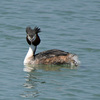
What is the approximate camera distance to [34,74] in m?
13.9

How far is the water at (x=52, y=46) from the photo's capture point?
12265mm

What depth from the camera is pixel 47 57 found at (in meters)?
15.1

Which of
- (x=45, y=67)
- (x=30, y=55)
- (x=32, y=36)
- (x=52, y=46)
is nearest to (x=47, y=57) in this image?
(x=45, y=67)

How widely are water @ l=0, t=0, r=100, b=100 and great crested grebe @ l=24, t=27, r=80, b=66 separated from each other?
0.26 metres

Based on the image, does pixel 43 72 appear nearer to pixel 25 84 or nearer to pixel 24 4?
pixel 25 84

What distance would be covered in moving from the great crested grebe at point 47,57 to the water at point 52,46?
0.85 feet

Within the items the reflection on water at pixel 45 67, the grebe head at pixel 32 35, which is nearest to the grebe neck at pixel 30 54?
the grebe head at pixel 32 35

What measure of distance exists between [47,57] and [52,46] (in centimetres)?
193

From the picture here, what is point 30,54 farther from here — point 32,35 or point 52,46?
point 52,46

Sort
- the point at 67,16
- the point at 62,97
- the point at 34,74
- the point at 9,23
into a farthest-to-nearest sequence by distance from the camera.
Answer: the point at 67,16 < the point at 9,23 < the point at 34,74 < the point at 62,97

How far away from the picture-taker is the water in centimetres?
1226

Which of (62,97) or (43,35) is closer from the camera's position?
(62,97)

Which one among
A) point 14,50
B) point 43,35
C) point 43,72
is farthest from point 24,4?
point 43,72

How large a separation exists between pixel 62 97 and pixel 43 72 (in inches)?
94.3
